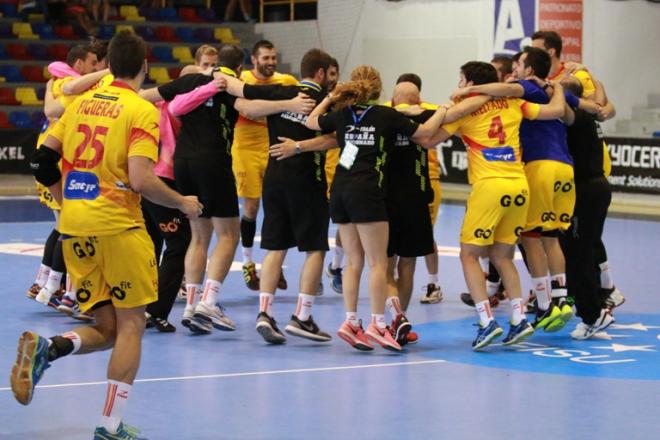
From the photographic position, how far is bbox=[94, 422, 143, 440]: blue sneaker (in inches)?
237

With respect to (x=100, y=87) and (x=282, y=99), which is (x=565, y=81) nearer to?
(x=282, y=99)

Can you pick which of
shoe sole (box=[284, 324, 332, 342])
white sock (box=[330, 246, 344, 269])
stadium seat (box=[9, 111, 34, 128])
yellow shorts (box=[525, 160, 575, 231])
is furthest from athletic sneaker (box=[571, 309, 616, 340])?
stadium seat (box=[9, 111, 34, 128])

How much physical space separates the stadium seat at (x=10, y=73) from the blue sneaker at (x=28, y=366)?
66.5ft

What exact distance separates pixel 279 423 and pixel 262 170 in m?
5.12

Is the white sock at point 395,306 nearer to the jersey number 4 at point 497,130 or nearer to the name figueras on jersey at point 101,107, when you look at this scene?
the jersey number 4 at point 497,130

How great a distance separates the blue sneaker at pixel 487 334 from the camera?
28.1 feet

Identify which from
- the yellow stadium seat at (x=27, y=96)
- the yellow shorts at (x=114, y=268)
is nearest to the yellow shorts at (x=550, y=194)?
the yellow shorts at (x=114, y=268)

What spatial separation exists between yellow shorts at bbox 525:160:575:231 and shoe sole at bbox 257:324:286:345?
202 cm

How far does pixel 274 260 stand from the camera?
9.08 metres

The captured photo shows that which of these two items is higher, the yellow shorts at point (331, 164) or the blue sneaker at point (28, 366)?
the yellow shorts at point (331, 164)

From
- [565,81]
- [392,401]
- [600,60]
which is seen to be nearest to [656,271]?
[565,81]


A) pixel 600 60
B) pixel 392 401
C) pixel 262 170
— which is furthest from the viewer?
pixel 600 60

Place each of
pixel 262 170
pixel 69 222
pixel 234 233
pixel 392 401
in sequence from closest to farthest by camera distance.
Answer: pixel 69 222, pixel 392 401, pixel 234 233, pixel 262 170

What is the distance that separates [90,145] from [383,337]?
3.07 meters
